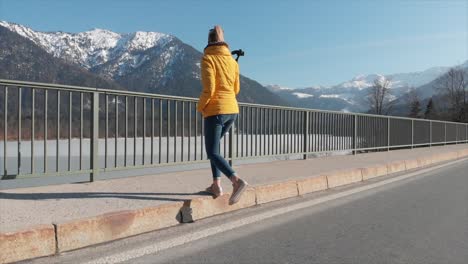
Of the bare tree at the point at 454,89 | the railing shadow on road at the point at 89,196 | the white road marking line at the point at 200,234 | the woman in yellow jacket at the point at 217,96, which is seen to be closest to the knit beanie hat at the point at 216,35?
the woman in yellow jacket at the point at 217,96

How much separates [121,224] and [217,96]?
185 cm

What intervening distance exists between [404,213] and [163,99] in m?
4.07

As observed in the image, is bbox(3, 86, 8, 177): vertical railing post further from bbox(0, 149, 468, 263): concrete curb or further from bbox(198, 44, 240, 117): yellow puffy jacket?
bbox(198, 44, 240, 117): yellow puffy jacket

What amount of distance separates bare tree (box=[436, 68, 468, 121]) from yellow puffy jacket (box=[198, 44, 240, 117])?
92.1 metres

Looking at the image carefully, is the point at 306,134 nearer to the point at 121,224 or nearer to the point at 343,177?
the point at 343,177

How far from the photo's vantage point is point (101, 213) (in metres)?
4.48

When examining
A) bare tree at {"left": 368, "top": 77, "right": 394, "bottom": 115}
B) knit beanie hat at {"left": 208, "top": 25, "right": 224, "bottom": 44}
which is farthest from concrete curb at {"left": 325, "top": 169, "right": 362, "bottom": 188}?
bare tree at {"left": 368, "top": 77, "right": 394, "bottom": 115}

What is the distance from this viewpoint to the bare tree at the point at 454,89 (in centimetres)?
9187

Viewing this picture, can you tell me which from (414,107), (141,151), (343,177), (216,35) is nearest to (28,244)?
(216,35)

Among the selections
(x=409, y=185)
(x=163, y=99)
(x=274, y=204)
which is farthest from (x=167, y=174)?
(x=409, y=185)

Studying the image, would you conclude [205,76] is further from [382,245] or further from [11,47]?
[11,47]

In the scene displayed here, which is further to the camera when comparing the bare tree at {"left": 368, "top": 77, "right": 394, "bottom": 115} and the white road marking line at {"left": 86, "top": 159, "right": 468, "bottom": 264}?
the bare tree at {"left": 368, "top": 77, "right": 394, "bottom": 115}

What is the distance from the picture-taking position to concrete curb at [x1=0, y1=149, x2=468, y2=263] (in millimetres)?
3736

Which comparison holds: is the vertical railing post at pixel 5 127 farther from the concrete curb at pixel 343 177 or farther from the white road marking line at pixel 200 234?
the concrete curb at pixel 343 177
